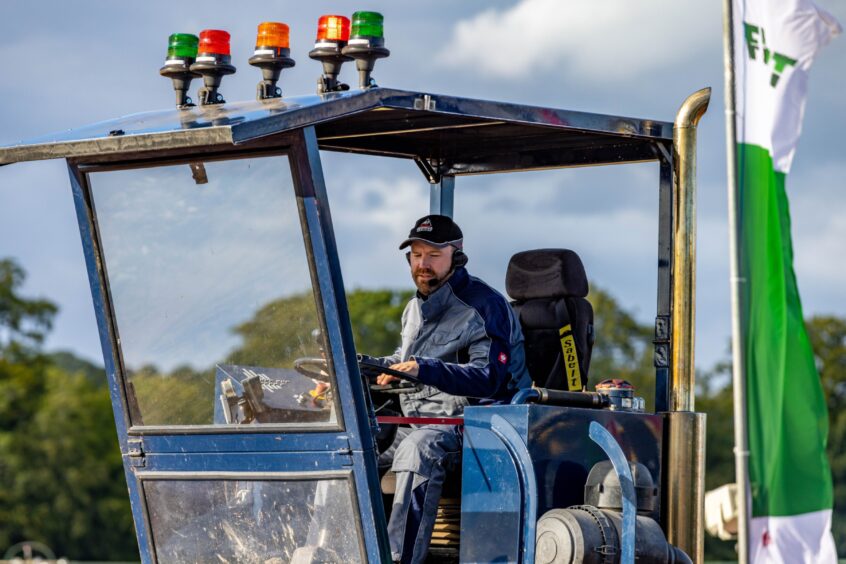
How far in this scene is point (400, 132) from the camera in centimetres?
785

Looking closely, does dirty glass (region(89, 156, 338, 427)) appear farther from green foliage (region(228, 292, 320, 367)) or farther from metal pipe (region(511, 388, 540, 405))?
metal pipe (region(511, 388, 540, 405))

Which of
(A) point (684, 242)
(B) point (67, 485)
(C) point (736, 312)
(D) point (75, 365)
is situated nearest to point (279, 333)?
(C) point (736, 312)

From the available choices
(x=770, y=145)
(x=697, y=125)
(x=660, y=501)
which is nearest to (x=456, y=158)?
(x=697, y=125)

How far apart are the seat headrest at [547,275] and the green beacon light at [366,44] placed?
161 centimetres

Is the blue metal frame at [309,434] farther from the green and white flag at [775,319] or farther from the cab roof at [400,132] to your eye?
the green and white flag at [775,319]

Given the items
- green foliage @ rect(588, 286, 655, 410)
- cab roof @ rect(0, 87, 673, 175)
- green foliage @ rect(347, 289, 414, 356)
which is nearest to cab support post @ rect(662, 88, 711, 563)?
cab roof @ rect(0, 87, 673, 175)

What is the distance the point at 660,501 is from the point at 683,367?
0.61 metres

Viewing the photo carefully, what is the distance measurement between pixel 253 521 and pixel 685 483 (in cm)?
188

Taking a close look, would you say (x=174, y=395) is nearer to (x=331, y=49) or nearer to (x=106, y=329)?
(x=106, y=329)

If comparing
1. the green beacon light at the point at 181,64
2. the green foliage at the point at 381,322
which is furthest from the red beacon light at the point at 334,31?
the green foliage at the point at 381,322

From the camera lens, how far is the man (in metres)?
6.56

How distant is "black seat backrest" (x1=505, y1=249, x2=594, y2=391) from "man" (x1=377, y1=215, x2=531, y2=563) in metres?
0.25

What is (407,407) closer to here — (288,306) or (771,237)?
(288,306)

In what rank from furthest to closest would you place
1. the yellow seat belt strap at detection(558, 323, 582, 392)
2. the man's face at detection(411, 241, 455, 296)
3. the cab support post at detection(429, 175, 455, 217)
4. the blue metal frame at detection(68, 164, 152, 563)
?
the cab support post at detection(429, 175, 455, 217) < the yellow seat belt strap at detection(558, 323, 582, 392) < the man's face at detection(411, 241, 455, 296) < the blue metal frame at detection(68, 164, 152, 563)
